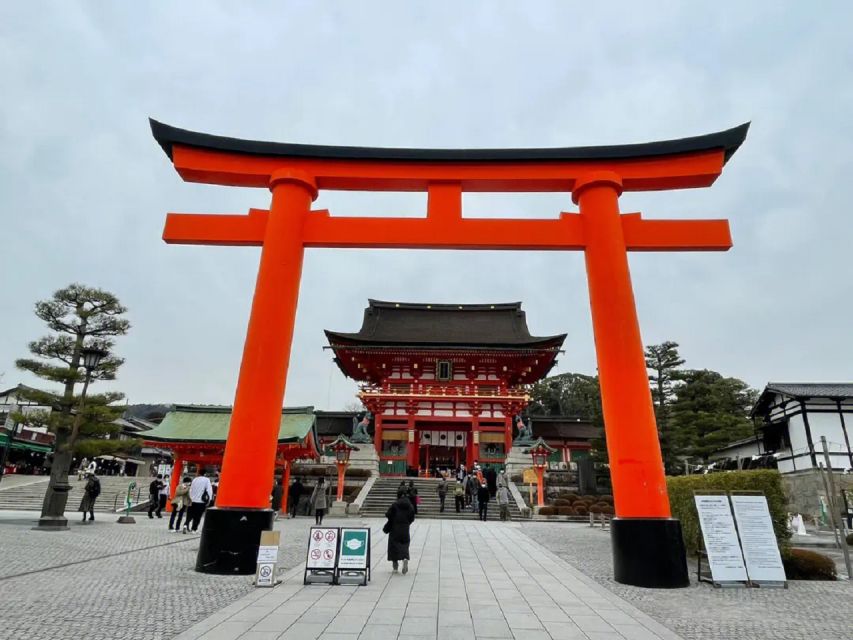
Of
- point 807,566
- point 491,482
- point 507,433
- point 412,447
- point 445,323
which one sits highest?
point 445,323

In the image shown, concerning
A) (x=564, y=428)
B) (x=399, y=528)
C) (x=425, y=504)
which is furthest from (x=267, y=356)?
(x=564, y=428)

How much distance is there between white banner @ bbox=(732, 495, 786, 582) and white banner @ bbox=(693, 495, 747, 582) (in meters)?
0.12

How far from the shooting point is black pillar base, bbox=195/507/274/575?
677 cm

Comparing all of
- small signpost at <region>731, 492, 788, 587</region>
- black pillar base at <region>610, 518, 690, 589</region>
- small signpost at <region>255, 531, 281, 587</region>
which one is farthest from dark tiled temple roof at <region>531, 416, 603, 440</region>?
small signpost at <region>255, 531, 281, 587</region>

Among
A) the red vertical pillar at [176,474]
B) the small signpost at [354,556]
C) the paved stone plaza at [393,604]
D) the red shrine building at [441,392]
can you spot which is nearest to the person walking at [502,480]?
the red shrine building at [441,392]

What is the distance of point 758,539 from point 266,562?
6963 mm

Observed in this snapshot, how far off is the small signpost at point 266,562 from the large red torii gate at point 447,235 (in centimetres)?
45

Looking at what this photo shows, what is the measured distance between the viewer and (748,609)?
5.77m

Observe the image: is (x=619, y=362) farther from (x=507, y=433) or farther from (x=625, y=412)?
(x=507, y=433)

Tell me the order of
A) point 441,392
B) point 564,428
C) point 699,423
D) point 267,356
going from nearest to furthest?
point 267,356, point 699,423, point 441,392, point 564,428

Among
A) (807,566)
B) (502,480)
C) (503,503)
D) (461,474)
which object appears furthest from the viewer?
(461,474)

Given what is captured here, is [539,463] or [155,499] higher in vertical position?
[539,463]

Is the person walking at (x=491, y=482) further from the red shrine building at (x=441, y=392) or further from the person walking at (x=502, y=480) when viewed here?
the red shrine building at (x=441, y=392)

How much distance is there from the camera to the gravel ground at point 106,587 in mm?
4480
